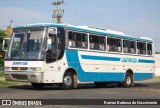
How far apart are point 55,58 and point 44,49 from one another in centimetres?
93

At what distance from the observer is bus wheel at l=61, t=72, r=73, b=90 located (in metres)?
20.2

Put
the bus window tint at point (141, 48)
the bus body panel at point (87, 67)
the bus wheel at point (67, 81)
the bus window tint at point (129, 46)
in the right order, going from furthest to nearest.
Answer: the bus window tint at point (141, 48) → the bus window tint at point (129, 46) → the bus wheel at point (67, 81) → the bus body panel at point (87, 67)

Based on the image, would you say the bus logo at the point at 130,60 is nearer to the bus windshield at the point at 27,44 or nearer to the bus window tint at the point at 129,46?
the bus window tint at the point at 129,46

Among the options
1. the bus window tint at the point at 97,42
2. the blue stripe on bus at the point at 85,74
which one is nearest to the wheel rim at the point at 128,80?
the blue stripe on bus at the point at 85,74

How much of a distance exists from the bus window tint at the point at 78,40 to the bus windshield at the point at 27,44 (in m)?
1.89

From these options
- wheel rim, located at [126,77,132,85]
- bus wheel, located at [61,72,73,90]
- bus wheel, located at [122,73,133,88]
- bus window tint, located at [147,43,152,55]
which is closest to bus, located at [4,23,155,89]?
bus wheel, located at [61,72,73,90]

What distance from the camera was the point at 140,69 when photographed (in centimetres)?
2786

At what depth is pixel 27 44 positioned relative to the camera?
63.0 feet

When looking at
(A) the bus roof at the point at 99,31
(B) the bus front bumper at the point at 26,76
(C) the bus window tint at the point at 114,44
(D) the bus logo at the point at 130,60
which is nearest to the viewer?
(B) the bus front bumper at the point at 26,76

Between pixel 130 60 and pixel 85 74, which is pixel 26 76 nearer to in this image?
pixel 85 74

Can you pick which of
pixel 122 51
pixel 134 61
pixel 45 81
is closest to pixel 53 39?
pixel 45 81

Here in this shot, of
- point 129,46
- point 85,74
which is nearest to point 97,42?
point 85,74

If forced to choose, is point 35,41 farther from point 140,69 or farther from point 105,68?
point 140,69

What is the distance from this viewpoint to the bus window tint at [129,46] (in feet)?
84.7
